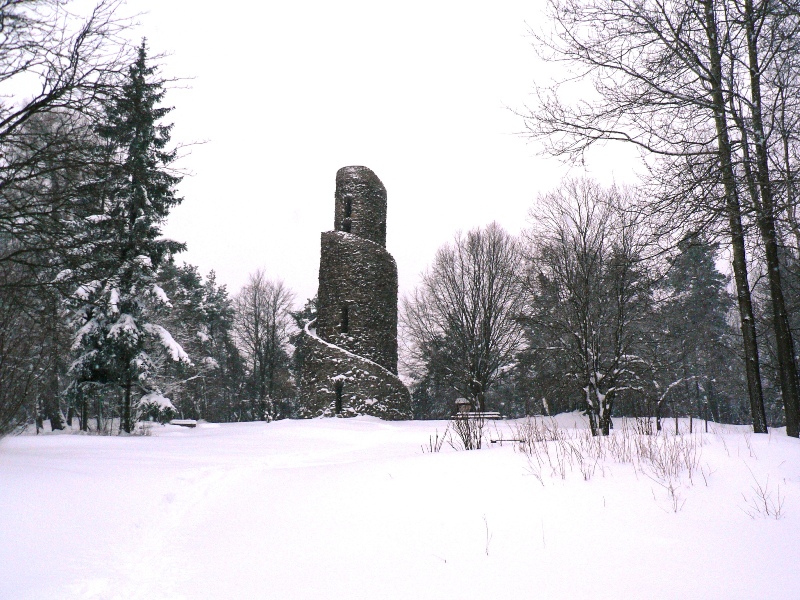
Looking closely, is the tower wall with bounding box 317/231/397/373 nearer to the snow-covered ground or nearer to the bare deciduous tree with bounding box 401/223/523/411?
the bare deciduous tree with bounding box 401/223/523/411

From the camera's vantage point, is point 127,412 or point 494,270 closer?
point 127,412

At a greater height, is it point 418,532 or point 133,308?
point 133,308

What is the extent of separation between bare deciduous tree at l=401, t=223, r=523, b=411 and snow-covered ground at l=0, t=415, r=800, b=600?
54.2ft

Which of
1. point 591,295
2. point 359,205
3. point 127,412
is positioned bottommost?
point 127,412

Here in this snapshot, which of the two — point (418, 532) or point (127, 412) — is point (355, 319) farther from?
point (418, 532)

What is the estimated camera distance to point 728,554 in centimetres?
312

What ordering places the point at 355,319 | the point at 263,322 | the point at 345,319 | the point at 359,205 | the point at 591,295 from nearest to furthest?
1. the point at 591,295
2. the point at 355,319
3. the point at 345,319
4. the point at 359,205
5. the point at 263,322

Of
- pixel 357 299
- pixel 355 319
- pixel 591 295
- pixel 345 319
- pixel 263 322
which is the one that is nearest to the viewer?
pixel 591 295

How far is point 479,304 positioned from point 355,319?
607 centimetres

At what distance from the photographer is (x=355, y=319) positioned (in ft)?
72.2

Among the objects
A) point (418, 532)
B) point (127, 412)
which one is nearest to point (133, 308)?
point (127, 412)

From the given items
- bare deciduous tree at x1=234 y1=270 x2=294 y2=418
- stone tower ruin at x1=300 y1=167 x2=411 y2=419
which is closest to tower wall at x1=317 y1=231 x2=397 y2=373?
stone tower ruin at x1=300 y1=167 x2=411 y2=419

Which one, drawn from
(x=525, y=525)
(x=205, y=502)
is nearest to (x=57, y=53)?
(x=205, y=502)

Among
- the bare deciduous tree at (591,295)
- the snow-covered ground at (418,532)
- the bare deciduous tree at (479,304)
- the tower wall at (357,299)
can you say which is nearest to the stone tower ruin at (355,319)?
the tower wall at (357,299)
